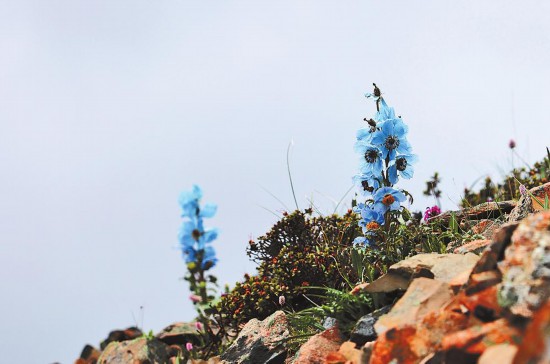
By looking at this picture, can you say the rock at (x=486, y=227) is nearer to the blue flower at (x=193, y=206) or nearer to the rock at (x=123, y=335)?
the blue flower at (x=193, y=206)

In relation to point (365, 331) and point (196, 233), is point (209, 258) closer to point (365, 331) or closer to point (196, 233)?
point (196, 233)

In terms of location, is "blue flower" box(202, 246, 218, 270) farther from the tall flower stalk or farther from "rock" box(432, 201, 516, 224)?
"rock" box(432, 201, 516, 224)

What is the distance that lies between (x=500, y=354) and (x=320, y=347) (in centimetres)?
264

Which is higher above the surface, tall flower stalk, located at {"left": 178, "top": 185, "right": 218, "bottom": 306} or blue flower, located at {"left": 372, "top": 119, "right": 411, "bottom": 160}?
blue flower, located at {"left": 372, "top": 119, "right": 411, "bottom": 160}

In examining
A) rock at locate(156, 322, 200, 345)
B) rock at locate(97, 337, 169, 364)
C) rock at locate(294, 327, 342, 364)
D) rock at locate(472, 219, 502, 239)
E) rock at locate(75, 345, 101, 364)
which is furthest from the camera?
rock at locate(75, 345, 101, 364)

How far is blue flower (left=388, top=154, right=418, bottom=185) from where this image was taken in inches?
257

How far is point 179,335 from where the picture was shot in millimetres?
10008

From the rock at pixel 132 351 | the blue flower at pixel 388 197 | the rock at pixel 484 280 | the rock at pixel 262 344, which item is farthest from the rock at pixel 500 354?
the rock at pixel 132 351

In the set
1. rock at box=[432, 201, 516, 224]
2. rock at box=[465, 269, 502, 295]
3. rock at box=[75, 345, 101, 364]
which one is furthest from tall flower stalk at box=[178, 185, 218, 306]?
rock at box=[75, 345, 101, 364]

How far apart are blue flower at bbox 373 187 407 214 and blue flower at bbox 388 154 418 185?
0.58ft

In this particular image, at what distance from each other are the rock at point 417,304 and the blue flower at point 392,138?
2.06 m

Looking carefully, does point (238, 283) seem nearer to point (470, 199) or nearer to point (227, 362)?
point (227, 362)

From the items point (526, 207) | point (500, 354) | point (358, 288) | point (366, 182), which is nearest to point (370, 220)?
point (366, 182)

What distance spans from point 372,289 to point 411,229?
5.71ft
